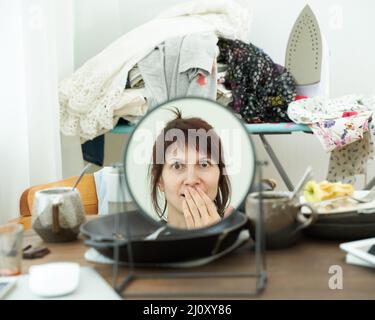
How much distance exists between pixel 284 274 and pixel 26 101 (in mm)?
1159

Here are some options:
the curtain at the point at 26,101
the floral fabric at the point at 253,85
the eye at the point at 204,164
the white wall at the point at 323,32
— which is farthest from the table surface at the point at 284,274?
the white wall at the point at 323,32

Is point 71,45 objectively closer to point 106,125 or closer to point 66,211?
point 106,125

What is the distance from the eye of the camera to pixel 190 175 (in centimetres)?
63

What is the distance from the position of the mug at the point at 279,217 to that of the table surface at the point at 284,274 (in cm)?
2

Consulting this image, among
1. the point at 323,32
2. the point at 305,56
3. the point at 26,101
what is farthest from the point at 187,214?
the point at 323,32

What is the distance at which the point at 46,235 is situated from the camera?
70 centimetres

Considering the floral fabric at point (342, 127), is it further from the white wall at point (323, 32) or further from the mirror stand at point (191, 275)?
the mirror stand at point (191, 275)

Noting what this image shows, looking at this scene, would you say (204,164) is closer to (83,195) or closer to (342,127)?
(83,195)

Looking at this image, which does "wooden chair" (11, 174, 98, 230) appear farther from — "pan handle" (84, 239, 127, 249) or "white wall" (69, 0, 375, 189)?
"white wall" (69, 0, 375, 189)

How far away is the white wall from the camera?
224cm

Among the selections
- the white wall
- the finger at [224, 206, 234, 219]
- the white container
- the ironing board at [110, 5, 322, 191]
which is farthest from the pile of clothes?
the finger at [224, 206, 234, 219]

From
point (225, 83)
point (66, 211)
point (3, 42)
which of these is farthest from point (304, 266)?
point (225, 83)

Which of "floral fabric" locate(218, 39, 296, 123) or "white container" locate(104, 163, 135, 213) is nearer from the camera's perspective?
"white container" locate(104, 163, 135, 213)

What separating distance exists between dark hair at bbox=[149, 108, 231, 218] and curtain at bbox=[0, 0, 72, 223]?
91 centimetres
